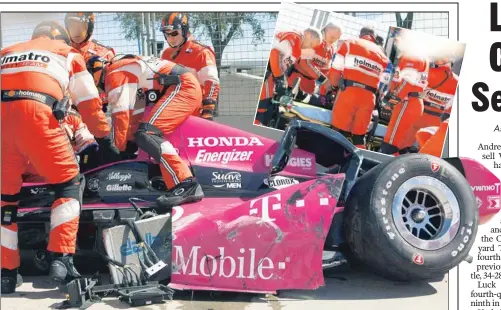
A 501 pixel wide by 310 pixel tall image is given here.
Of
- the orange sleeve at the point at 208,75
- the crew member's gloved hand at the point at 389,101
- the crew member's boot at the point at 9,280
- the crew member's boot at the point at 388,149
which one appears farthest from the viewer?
the orange sleeve at the point at 208,75

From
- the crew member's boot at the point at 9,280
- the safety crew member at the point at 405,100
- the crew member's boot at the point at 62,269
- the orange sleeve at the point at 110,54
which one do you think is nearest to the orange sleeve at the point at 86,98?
the crew member's boot at the point at 62,269

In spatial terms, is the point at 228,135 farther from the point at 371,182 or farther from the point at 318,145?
the point at 371,182

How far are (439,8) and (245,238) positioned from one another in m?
2.28

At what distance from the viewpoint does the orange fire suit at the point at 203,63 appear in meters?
5.91

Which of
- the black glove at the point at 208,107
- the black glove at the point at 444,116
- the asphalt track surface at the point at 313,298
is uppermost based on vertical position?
the black glove at the point at 444,116

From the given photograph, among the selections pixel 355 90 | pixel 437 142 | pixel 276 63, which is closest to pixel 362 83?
pixel 355 90

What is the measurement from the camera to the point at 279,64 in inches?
230

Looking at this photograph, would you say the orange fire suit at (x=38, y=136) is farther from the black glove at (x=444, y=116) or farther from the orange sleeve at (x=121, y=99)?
the black glove at (x=444, y=116)

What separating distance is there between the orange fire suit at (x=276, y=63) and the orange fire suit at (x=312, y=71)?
15 centimetres

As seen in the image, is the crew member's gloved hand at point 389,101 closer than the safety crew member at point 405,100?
No

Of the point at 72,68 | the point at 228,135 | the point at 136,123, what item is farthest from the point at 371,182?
the point at 72,68

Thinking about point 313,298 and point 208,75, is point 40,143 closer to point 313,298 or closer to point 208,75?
point 313,298

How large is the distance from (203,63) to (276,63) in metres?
0.88

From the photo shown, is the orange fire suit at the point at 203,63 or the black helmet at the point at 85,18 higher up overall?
the black helmet at the point at 85,18
